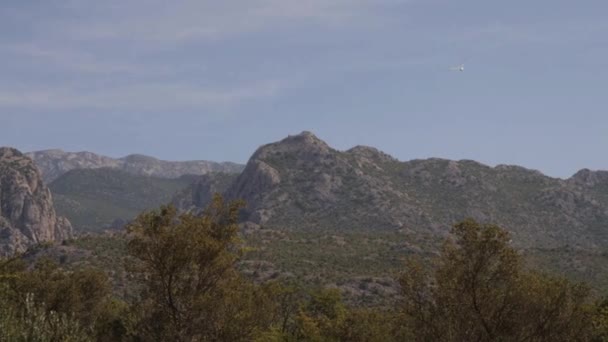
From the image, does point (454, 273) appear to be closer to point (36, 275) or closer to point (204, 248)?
point (204, 248)

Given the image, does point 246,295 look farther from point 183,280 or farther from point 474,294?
point 474,294

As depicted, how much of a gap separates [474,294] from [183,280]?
49.3 ft

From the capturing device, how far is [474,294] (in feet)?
96.1

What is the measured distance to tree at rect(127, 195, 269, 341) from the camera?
3359 centimetres

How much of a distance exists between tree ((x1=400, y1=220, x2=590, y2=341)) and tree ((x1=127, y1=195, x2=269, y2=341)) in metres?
9.97

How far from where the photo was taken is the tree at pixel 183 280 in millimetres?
33594

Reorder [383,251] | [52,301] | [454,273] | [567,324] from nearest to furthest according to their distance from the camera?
[454,273] < [567,324] < [52,301] < [383,251]

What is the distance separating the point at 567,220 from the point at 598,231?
362 inches

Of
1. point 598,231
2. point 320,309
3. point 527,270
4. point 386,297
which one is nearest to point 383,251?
point 386,297

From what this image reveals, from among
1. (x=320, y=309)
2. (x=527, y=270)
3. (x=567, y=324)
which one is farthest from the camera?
(x=320, y=309)

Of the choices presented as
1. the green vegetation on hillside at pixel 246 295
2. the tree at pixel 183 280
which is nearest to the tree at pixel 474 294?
the green vegetation on hillside at pixel 246 295

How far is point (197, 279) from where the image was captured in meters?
34.7

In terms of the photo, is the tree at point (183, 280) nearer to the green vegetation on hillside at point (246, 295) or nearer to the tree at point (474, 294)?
the green vegetation on hillside at point (246, 295)

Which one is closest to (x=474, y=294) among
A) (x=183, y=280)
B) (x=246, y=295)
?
(x=246, y=295)
